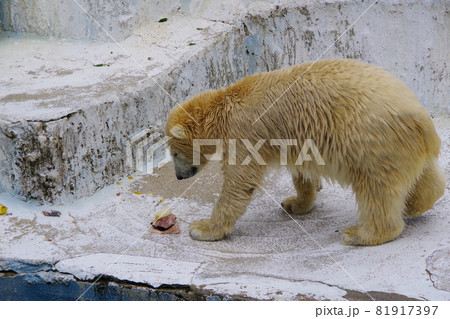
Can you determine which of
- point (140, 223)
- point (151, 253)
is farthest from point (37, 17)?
point (151, 253)

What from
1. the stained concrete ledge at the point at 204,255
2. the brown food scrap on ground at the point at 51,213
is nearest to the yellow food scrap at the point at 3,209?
the stained concrete ledge at the point at 204,255

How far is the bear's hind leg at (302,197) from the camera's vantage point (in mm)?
5156

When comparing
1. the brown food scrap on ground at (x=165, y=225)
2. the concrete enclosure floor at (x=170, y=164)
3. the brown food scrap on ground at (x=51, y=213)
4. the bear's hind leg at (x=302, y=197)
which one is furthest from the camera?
the bear's hind leg at (x=302, y=197)

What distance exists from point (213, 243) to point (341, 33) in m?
3.44

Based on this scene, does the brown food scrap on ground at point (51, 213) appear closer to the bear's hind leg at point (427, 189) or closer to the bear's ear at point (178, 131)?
the bear's ear at point (178, 131)

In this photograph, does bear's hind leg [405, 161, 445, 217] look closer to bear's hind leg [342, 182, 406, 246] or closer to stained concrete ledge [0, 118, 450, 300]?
stained concrete ledge [0, 118, 450, 300]

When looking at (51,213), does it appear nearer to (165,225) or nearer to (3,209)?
(3,209)

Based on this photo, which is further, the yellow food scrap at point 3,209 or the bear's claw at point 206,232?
the yellow food scrap at point 3,209

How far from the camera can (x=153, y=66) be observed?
20.1 ft

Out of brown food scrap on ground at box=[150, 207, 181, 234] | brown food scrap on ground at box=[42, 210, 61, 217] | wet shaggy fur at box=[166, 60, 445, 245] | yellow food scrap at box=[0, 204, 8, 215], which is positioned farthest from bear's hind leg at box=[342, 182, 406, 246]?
yellow food scrap at box=[0, 204, 8, 215]

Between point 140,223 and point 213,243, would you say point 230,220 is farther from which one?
point 140,223

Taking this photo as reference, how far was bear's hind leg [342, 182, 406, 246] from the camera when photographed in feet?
14.1

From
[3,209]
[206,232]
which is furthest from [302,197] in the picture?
[3,209]

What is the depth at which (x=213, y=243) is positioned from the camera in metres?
4.76
